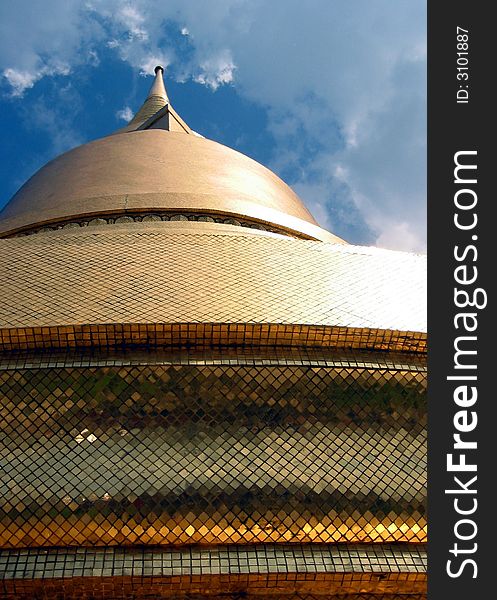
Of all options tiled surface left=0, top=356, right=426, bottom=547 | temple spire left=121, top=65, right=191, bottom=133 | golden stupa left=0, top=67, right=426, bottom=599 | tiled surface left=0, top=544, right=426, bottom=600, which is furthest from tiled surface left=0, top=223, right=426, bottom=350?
temple spire left=121, top=65, right=191, bottom=133

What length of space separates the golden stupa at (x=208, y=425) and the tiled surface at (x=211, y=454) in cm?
1

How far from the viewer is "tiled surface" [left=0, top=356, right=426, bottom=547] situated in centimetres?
478

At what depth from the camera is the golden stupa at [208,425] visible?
4.71 metres

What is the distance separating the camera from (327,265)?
22.8ft

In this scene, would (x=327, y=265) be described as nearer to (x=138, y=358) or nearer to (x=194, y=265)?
(x=194, y=265)

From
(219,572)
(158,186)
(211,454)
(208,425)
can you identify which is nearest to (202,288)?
(208,425)

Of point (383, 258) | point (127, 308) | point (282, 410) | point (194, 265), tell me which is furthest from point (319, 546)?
point (383, 258)

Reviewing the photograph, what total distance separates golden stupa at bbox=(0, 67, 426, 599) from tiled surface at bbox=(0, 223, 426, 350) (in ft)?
0.07

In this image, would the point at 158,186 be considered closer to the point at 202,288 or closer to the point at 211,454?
the point at 202,288

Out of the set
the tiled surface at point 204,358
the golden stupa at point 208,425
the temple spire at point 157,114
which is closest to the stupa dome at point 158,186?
the temple spire at point 157,114

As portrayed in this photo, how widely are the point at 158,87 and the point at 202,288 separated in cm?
1734

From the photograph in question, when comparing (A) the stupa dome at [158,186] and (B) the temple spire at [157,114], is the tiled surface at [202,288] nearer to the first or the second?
(A) the stupa dome at [158,186]

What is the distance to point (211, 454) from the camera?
5062 millimetres

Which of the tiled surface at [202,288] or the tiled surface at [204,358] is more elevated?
the tiled surface at [202,288]
